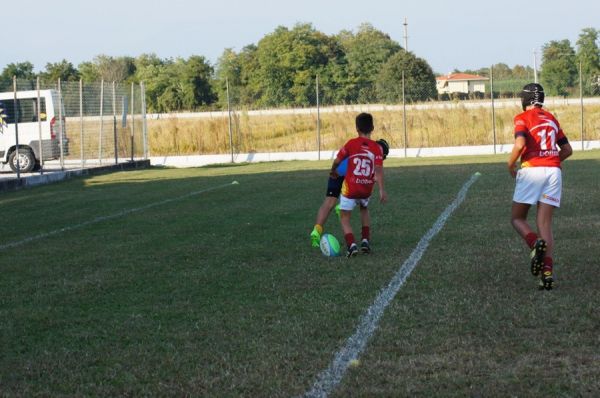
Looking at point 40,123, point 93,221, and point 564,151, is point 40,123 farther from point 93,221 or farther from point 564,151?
point 564,151

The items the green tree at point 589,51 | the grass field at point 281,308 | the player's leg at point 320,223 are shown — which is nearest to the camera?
the grass field at point 281,308

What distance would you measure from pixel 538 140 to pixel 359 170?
95.1 inches

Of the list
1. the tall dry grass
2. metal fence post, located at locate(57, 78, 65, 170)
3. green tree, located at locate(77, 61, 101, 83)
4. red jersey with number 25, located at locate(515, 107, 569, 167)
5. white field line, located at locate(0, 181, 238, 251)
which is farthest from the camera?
green tree, located at locate(77, 61, 101, 83)

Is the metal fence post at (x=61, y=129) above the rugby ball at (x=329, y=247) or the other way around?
above

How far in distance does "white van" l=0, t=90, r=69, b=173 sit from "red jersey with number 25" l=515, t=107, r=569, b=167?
21.0 m

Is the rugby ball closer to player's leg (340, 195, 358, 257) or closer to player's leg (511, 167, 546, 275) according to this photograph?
player's leg (340, 195, 358, 257)

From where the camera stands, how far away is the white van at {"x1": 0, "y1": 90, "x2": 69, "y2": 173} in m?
26.9

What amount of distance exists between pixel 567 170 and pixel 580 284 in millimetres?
15422

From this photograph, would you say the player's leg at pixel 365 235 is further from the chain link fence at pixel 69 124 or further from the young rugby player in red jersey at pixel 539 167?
the chain link fence at pixel 69 124

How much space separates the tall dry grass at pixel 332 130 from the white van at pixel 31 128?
38.9ft

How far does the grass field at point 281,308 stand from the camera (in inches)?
199

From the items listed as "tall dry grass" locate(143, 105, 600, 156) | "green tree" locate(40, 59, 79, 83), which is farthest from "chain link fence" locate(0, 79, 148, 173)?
"green tree" locate(40, 59, 79, 83)

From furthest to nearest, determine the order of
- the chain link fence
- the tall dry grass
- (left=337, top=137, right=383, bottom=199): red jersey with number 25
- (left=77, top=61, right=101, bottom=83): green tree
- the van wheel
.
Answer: (left=77, top=61, right=101, bottom=83): green tree < the tall dry grass < the van wheel < the chain link fence < (left=337, top=137, right=383, bottom=199): red jersey with number 25

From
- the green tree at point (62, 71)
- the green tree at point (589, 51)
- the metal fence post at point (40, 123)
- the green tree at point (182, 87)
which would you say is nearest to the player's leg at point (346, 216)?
the metal fence post at point (40, 123)
